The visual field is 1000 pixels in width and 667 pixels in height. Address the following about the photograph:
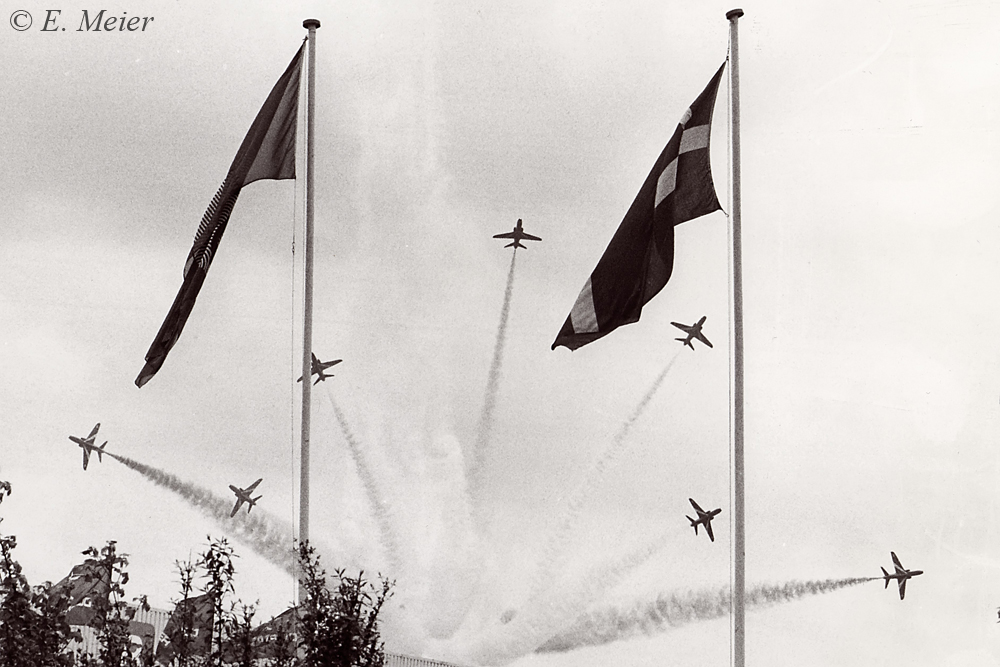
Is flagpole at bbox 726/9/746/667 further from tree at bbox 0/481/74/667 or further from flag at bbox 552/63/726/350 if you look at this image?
tree at bbox 0/481/74/667

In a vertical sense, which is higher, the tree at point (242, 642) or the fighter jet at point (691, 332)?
the fighter jet at point (691, 332)

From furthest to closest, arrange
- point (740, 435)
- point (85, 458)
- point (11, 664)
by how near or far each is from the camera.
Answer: point (85, 458), point (740, 435), point (11, 664)

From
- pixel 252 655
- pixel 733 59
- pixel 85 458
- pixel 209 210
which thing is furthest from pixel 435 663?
pixel 252 655

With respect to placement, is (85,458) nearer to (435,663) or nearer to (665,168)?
(435,663)

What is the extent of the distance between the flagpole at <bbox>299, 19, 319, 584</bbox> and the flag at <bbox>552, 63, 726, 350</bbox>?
5016mm

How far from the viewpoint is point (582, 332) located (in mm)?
24844

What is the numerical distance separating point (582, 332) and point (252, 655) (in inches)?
452

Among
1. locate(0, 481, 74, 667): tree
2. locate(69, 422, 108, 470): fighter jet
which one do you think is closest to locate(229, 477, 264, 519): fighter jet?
locate(69, 422, 108, 470): fighter jet

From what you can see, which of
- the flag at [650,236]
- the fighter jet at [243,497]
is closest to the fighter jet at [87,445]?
the fighter jet at [243,497]

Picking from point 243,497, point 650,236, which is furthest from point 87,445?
point 650,236

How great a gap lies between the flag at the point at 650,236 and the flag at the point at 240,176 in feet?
21.6

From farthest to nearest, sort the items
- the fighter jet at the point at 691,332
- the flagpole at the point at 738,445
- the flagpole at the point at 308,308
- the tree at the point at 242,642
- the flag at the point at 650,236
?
1. the fighter jet at the point at 691,332
2. the flagpole at the point at 308,308
3. the flag at the point at 650,236
4. the flagpole at the point at 738,445
5. the tree at the point at 242,642

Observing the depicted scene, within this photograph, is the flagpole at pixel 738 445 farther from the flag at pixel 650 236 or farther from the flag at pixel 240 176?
the flag at pixel 240 176

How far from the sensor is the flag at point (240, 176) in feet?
85.7
